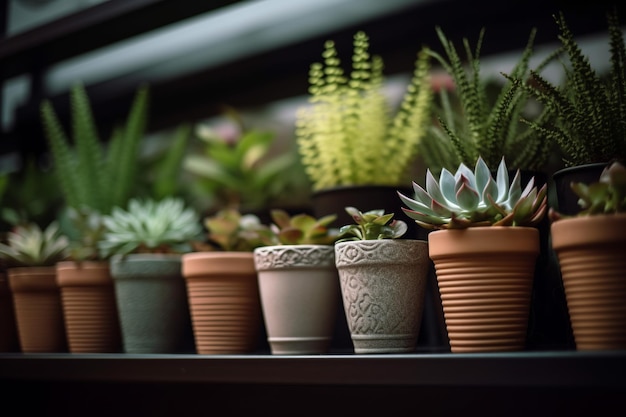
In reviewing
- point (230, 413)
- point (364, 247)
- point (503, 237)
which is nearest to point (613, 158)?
point (503, 237)

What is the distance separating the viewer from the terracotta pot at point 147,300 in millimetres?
885

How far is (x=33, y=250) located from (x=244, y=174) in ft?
1.28

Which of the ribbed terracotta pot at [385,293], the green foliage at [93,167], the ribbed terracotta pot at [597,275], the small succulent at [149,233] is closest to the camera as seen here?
the ribbed terracotta pot at [597,275]

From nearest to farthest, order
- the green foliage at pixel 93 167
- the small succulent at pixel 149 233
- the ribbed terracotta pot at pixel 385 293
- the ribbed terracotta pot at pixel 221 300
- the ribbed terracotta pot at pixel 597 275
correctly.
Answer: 1. the ribbed terracotta pot at pixel 597 275
2. the ribbed terracotta pot at pixel 385 293
3. the ribbed terracotta pot at pixel 221 300
4. the small succulent at pixel 149 233
5. the green foliage at pixel 93 167

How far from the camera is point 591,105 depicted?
2.19ft

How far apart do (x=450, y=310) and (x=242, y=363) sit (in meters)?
0.26

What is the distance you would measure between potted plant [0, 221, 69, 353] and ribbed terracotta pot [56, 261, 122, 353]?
2.0 inches

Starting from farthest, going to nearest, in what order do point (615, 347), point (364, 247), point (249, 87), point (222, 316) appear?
point (249, 87) → point (222, 316) → point (364, 247) → point (615, 347)

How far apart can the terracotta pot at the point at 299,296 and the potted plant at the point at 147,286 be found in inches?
7.8

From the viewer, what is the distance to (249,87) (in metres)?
1.33

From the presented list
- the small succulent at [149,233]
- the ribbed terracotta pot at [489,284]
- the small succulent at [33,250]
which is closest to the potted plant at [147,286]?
the small succulent at [149,233]

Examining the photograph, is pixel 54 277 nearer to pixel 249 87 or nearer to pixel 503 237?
pixel 249 87

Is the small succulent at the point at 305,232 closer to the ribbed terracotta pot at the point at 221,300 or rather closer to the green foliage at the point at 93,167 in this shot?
the ribbed terracotta pot at the point at 221,300

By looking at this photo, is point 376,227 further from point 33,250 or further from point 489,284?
point 33,250
